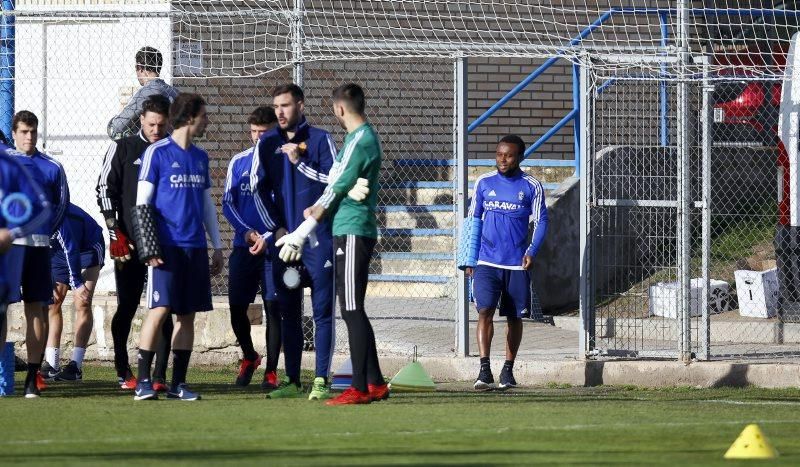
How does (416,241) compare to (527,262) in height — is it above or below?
above

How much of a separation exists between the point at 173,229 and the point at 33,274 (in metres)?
1.20

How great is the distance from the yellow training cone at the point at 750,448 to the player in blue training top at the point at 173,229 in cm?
418

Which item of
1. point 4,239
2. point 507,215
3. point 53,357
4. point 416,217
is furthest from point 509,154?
point 4,239

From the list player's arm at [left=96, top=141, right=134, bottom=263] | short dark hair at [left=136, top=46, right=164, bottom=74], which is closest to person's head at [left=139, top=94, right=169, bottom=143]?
player's arm at [left=96, top=141, right=134, bottom=263]

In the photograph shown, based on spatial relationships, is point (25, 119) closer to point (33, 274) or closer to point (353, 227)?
point (33, 274)

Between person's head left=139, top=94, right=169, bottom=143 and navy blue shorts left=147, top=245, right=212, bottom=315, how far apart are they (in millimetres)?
1104

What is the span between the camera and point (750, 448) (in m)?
6.90

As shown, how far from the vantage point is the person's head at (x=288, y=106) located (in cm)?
1025

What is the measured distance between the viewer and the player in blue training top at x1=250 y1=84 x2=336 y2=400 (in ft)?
32.8

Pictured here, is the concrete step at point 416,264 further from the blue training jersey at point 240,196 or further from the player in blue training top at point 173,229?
the player in blue training top at point 173,229

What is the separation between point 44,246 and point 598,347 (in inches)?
200

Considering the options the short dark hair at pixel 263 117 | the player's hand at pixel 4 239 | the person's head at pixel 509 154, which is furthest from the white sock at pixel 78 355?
the player's hand at pixel 4 239

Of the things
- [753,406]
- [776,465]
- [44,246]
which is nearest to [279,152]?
[44,246]

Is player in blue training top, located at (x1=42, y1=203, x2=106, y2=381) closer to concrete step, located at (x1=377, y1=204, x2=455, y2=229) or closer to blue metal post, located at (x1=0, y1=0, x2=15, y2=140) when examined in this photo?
blue metal post, located at (x1=0, y1=0, x2=15, y2=140)
